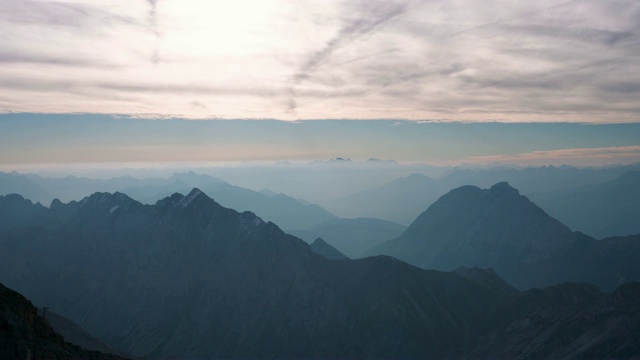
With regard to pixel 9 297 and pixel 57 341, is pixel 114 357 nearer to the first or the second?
pixel 57 341

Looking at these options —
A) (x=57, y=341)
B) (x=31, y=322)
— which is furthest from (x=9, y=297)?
(x=57, y=341)

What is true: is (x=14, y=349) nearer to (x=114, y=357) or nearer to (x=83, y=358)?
(x=83, y=358)

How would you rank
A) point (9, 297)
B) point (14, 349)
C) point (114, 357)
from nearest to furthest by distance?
1. point (14, 349)
2. point (9, 297)
3. point (114, 357)

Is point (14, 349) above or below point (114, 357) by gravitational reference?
above

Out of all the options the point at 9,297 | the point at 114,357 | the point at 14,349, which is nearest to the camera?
the point at 14,349

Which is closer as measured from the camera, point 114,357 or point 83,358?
point 83,358

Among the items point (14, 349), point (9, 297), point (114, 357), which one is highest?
point (9, 297)

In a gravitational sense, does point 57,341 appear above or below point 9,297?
below

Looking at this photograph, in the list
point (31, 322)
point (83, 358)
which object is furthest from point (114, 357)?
point (31, 322)
